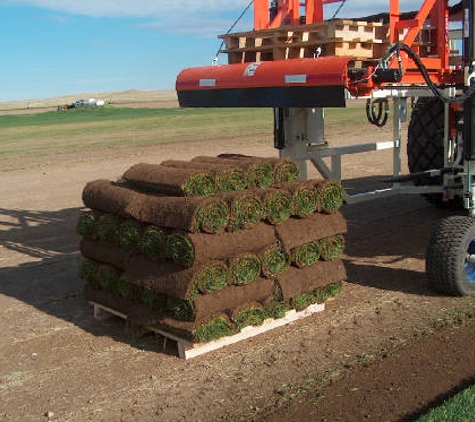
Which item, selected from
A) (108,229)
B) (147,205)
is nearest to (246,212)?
(147,205)

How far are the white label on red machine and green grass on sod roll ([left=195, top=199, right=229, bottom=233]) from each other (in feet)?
4.48

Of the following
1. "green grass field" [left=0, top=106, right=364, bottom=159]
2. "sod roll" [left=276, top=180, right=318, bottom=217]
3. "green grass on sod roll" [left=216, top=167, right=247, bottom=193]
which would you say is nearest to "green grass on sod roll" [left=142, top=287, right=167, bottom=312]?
"green grass on sod roll" [left=216, top=167, right=247, bottom=193]

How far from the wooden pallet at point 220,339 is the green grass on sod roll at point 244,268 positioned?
429 mm

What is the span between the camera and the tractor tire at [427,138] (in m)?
8.50

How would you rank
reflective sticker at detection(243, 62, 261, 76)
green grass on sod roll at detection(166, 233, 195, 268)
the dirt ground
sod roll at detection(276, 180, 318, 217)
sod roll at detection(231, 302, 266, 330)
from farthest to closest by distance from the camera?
reflective sticker at detection(243, 62, 261, 76), sod roll at detection(276, 180, 318, 217), sod roll at detection(231, 302, 266, 330), green grass on sod roll at detection(166, 233, 195, 268), the dirt ground

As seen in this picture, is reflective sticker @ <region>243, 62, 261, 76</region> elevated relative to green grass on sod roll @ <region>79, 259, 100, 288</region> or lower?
elevated

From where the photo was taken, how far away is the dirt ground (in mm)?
4301

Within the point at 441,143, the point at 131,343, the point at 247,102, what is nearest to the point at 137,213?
the point at 131,343

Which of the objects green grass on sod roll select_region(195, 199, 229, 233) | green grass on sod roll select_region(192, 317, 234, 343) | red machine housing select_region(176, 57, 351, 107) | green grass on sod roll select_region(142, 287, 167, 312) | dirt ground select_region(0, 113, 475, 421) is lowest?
dirt ground select_region(0, 113, 475, 421)

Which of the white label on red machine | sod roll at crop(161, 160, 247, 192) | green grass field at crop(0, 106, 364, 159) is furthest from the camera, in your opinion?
green grass field at crop(0, 106, 364, 159)

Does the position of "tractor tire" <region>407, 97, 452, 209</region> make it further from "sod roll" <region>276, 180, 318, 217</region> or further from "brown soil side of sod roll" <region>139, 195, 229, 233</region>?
"brown soil side of sod roll" <region>139, 195, 229, 233</region>

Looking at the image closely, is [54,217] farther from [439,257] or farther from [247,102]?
[439,257]

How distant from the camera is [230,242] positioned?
16.8ft

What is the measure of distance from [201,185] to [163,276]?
790 mm
